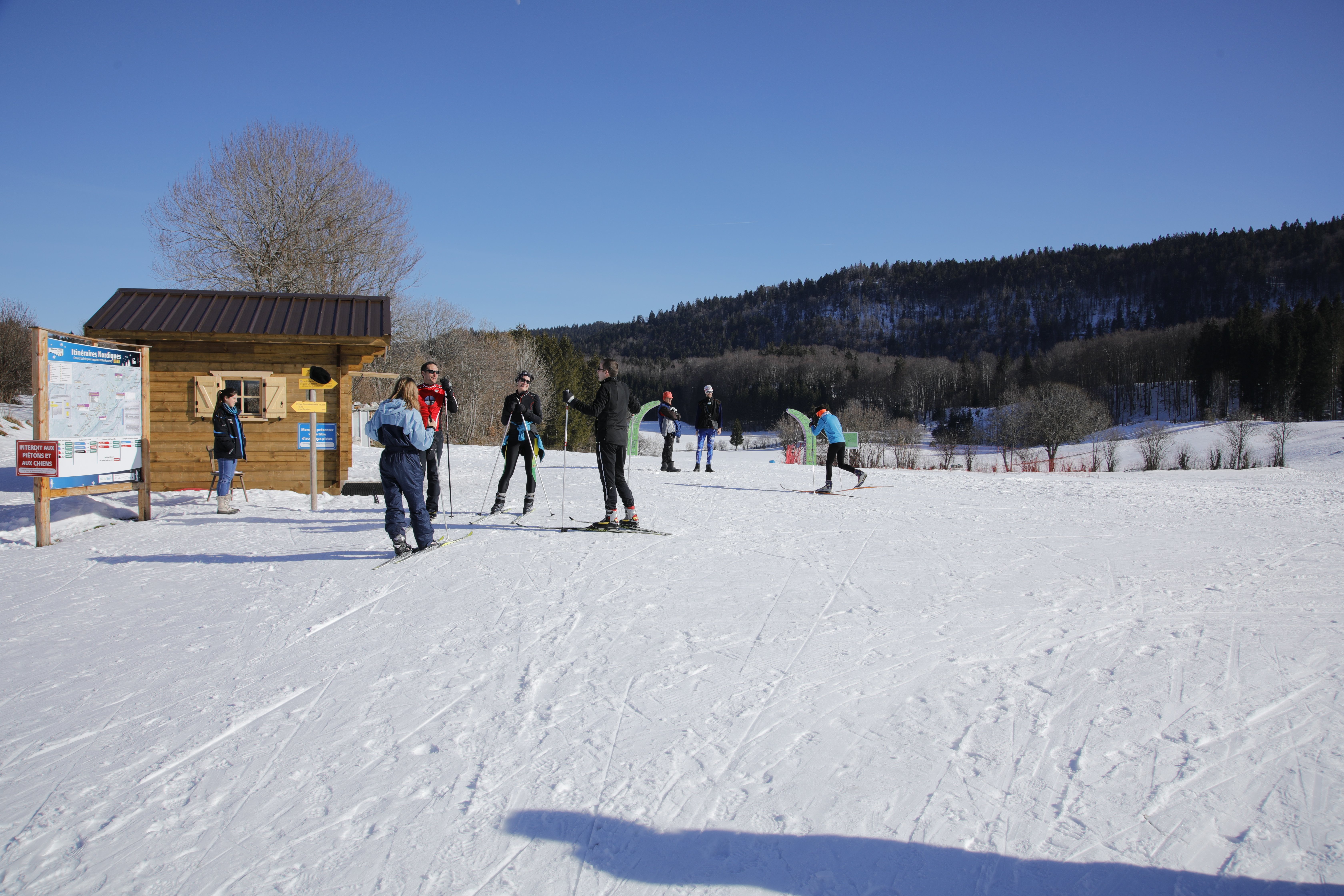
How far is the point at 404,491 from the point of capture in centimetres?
636

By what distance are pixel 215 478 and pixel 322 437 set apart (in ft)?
5.41

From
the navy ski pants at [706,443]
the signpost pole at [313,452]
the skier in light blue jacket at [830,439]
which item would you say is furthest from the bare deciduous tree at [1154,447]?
the signpost pole at [313,452]

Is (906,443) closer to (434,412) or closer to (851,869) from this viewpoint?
(434,412)

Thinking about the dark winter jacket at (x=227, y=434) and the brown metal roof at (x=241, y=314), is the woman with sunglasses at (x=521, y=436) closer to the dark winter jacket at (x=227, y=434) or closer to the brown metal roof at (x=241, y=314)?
the brown metal roof at (x=241, y=314)

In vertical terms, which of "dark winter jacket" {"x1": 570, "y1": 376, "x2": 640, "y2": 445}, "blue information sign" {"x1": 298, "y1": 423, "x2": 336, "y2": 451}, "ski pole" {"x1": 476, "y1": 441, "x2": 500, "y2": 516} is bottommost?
"ski pole" {"x1": 476, "y1": 441, "x2": 500, "y2": 516}

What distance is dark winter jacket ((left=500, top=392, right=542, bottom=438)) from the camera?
336 inches

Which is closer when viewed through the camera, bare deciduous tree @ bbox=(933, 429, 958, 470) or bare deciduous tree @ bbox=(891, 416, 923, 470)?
bare deciduous tree @ bbox=(891, 416, 923, 470)

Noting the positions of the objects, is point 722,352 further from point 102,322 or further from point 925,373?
point 102,322

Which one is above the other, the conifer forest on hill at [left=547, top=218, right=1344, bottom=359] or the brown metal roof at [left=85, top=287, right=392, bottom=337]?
the conifer forest on hill at [left=547, top=218, right=1344, bottom=359]

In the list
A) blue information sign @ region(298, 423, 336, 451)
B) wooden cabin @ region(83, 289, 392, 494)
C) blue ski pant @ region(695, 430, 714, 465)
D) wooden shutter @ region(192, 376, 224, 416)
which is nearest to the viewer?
wooden cabin @ region(83, 289, 392, 494)

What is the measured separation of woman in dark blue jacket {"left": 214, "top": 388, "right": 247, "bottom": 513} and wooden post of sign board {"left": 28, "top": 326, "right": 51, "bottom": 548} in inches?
71.7

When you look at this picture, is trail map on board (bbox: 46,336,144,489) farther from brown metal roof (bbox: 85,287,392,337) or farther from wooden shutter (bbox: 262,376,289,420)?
wooden shutter (bbox: 262,376,289,420)

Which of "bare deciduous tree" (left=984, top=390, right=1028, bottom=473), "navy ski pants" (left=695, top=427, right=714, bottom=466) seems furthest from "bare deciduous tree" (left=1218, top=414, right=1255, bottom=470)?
"navy ski pants" (left=695, top=427, right=714, bottom=466)

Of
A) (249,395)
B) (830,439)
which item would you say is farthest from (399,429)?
(830,439)
